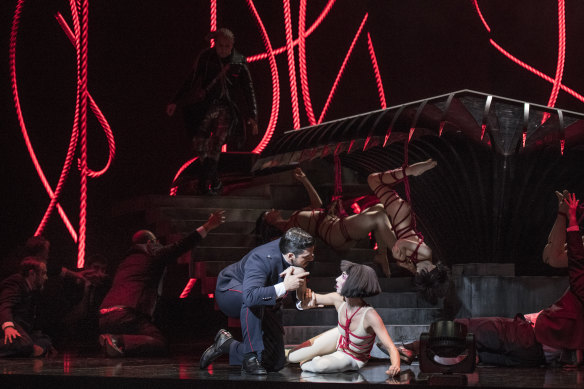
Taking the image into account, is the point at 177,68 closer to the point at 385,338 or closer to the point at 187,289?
the point at 187,289

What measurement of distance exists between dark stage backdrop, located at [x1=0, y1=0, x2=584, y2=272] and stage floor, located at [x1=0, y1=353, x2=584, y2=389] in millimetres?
4794

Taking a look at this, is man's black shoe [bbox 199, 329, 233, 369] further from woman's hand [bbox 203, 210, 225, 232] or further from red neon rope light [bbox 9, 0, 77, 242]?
red neon rope light [bbox 9, 0, 77, 242]

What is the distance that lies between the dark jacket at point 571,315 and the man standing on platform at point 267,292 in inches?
77.2

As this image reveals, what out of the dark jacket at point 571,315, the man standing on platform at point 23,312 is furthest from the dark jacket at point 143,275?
the dark jacket at point 571,315

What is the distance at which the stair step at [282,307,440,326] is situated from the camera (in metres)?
8.51

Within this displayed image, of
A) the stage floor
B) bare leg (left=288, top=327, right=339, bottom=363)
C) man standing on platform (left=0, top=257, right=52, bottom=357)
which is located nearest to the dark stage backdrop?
man standing on platform (left=0, top=257, right=52, bottom=357)

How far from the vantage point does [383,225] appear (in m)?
9.30

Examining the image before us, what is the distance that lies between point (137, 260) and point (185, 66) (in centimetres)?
560

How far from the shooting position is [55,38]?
12758mm

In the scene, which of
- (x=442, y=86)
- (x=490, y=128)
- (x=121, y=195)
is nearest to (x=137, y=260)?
(x=490, y=128)

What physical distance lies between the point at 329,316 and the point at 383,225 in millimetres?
1213

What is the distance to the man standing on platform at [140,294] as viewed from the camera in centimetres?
858

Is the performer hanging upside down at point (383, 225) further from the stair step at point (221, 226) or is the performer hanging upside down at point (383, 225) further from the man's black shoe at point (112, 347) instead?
the man's black shoe at point (112, 347)

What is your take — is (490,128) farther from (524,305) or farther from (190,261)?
(190,261)
